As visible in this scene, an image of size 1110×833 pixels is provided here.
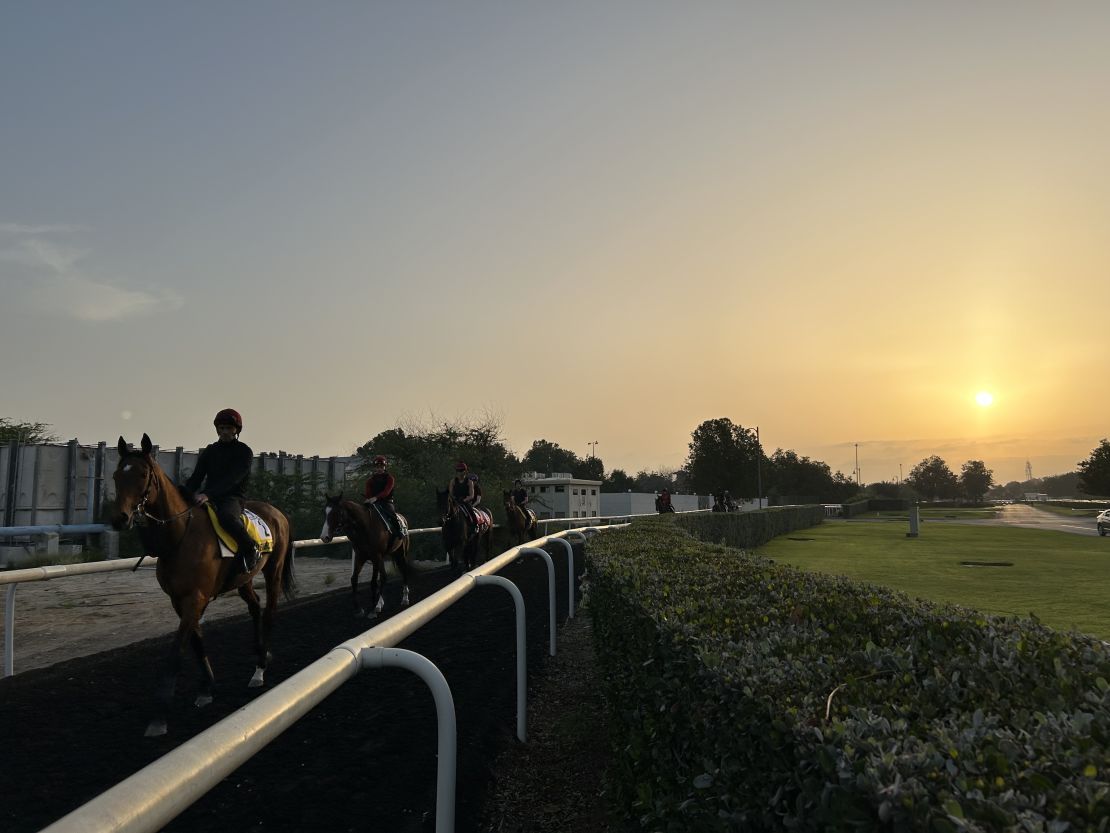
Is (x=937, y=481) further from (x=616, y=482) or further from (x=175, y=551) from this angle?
(x=175, y=551)

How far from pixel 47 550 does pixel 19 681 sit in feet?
46.9

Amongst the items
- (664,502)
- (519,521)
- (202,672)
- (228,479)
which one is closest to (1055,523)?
(664,502)

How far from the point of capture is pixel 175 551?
18.6 feet

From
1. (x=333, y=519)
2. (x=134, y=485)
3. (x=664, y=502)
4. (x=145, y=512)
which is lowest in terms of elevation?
(x=664, y=502)

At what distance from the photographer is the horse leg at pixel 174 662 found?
15.9 ft

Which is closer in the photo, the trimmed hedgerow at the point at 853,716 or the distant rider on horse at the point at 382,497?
the trimmed hedgerow at the point at 853,716

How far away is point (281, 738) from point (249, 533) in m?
2.19

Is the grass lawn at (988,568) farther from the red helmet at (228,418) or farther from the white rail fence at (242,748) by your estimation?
the red helmet at (228,418)

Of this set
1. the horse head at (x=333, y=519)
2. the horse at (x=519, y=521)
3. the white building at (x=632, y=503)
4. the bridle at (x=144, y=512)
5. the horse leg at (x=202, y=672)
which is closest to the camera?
the bridle at (x=144, y=512)

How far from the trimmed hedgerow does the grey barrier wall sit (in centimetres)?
2047

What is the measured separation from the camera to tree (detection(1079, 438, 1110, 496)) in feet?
219

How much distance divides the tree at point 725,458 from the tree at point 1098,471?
3062cm

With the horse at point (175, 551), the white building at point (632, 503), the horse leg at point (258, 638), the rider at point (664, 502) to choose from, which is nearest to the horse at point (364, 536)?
the horse leg at point (258, 638)

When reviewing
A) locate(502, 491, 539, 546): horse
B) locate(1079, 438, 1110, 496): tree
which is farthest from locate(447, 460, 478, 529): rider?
locate(1079, 438, 1110, 496): tree
